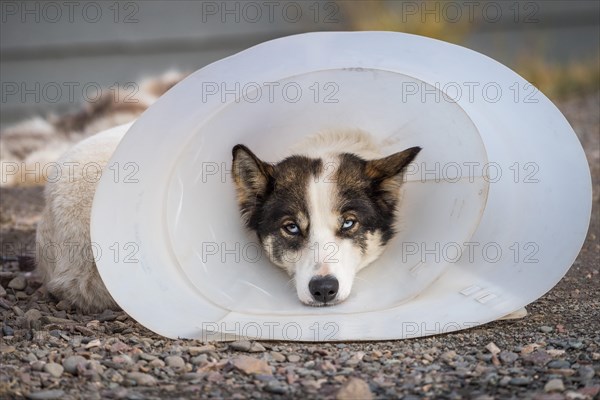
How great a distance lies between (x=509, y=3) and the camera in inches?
430

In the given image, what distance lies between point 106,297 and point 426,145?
2091 mm

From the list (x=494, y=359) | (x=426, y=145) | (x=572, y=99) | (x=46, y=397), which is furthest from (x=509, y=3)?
(x=46, y=397)

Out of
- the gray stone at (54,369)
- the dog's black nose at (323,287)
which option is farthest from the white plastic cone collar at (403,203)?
the gray stone at (54,369)

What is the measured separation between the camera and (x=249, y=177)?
16.2 ft

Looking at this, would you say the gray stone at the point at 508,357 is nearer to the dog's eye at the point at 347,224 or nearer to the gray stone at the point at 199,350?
the dog's eye at the point at 347,224

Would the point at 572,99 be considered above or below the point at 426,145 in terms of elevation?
above

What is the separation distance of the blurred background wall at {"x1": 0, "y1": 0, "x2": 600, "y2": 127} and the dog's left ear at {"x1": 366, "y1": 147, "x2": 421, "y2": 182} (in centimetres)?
595

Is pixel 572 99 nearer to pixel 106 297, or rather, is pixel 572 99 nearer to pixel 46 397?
pixel 106 297

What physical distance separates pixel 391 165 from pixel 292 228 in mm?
691

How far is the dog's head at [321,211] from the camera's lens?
455 centimetres

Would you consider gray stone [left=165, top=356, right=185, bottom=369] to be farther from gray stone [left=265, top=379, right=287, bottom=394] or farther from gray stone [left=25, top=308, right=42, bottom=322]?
gray stone [left=25, top=308, right=42, bottom=322]

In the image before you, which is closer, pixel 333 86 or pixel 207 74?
pixel 207 74

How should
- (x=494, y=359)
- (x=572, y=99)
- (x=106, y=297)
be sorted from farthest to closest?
(x=572, y=99) → (x=106, y=297) → (x=494, y=359)

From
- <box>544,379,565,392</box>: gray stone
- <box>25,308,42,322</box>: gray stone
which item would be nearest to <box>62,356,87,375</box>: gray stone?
<box>25,308,42,322</box>: gray stone
